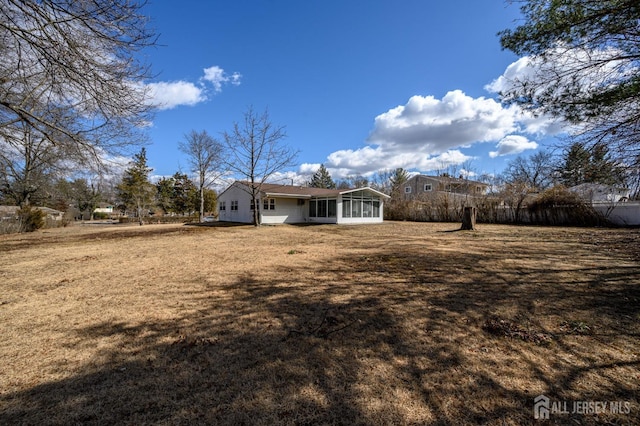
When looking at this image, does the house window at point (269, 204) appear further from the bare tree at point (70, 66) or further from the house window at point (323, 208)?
the bare tree at point (70, 66)

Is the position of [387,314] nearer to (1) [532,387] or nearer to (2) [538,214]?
(1) [532,387]

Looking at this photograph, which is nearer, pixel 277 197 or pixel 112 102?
pixel 112 102

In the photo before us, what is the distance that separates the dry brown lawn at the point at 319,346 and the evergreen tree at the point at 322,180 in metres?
48.4

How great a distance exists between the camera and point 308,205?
2295cm

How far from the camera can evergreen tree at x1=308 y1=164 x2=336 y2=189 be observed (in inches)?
2092

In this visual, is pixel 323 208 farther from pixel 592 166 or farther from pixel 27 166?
pixel 592 166

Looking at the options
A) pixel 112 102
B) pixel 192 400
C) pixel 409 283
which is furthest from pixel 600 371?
pixel 112 102

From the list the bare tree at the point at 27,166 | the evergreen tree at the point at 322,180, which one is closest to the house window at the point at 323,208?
the bare tree at the point at 27,166

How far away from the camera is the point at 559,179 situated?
16.8 ft

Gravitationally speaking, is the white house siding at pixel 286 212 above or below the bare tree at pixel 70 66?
below

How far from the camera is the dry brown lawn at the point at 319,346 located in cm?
188

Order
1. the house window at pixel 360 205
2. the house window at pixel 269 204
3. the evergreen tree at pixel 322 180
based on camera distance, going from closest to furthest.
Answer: the house window at pixel 360 205, the house window at pixel 269 204, the evergreen tree at pixel 322 180

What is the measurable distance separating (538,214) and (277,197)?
18933 millimetres

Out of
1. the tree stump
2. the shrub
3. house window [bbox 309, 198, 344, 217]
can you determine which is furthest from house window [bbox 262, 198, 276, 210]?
the shrub
